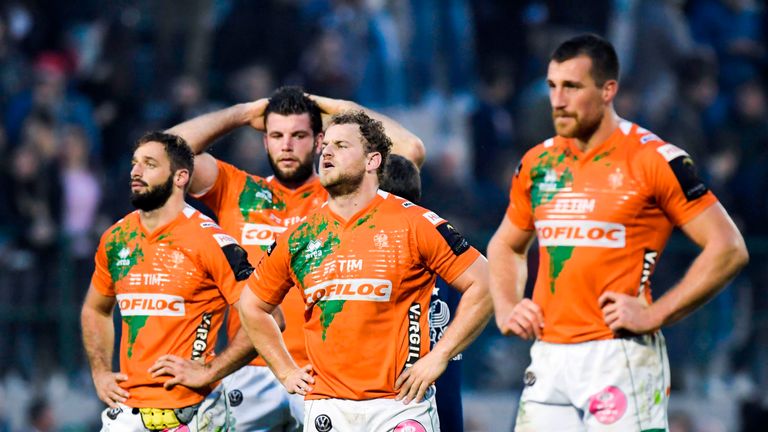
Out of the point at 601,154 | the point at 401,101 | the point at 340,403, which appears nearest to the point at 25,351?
the point at 401,101

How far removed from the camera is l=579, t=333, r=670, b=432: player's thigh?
5012 mm

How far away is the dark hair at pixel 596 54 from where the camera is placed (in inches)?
203

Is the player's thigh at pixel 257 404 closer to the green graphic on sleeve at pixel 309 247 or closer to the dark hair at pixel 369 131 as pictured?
the green graphic on sleeve at pixel 309 247

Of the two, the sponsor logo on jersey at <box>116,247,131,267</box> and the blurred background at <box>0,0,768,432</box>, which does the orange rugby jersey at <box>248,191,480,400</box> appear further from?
the blurred background at <box>0,0,768,432</box>

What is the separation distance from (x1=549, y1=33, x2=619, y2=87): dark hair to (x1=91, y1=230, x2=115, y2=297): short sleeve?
2.65m

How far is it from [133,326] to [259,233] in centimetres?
106

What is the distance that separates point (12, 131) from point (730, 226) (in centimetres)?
892

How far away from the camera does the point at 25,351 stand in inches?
421

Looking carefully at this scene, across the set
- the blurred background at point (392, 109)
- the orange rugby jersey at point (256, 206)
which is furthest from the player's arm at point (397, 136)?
the blurred background at point (392, 109)

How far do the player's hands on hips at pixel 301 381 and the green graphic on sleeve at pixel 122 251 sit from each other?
1.19m

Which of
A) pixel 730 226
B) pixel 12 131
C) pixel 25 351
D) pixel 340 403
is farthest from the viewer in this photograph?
pixel 12 131

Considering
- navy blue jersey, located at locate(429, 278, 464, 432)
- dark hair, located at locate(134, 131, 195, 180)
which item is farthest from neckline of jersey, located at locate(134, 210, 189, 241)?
navy blue jersey, located at locate(429, 278, 464, 432)

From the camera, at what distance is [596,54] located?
16.9ft

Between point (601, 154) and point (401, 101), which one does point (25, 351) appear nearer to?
point (401, 101)
